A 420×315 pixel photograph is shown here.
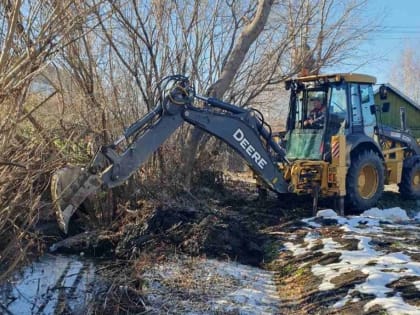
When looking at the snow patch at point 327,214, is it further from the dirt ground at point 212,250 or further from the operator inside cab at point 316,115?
the operator inside cab at point 316,115

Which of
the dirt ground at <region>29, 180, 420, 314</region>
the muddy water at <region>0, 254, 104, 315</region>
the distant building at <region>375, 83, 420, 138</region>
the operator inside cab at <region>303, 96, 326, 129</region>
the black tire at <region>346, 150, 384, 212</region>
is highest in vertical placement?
the distant building at <region>375, 83, 420, 138</region>

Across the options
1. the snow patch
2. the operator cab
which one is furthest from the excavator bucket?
the operator cab

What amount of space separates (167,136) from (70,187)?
1772mm

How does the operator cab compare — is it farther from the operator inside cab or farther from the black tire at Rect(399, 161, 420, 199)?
the black tire at Rect(399, 161, 420, 199)

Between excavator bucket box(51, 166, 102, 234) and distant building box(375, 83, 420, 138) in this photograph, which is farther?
distant building box(375, 83, 420, 138)

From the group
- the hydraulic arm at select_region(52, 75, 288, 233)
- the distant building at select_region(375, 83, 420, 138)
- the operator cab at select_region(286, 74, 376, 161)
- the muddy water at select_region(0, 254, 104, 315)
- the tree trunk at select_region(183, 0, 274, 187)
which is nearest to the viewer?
the muddy water at select_region(0, 254, 104, 315)

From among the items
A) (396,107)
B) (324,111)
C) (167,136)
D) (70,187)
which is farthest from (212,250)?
(396,107)

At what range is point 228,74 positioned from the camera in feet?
35.9

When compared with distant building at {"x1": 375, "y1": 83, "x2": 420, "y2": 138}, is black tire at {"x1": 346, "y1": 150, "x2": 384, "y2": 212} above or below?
below

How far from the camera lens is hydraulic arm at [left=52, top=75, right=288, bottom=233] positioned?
20.4 ft

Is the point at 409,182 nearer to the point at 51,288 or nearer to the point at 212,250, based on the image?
the point at 212,250

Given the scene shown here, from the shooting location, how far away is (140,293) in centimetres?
509

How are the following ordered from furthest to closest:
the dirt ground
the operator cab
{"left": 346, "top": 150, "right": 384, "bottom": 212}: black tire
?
the operator cab
{"left": 346, "top": 150, "right": 384, "bottom": 212}: black tire
the dirt ground

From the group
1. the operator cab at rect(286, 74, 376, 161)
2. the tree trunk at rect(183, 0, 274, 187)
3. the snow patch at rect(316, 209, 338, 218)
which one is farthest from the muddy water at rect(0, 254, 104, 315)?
the operator cab at rect(286, 74, 376, 161)
